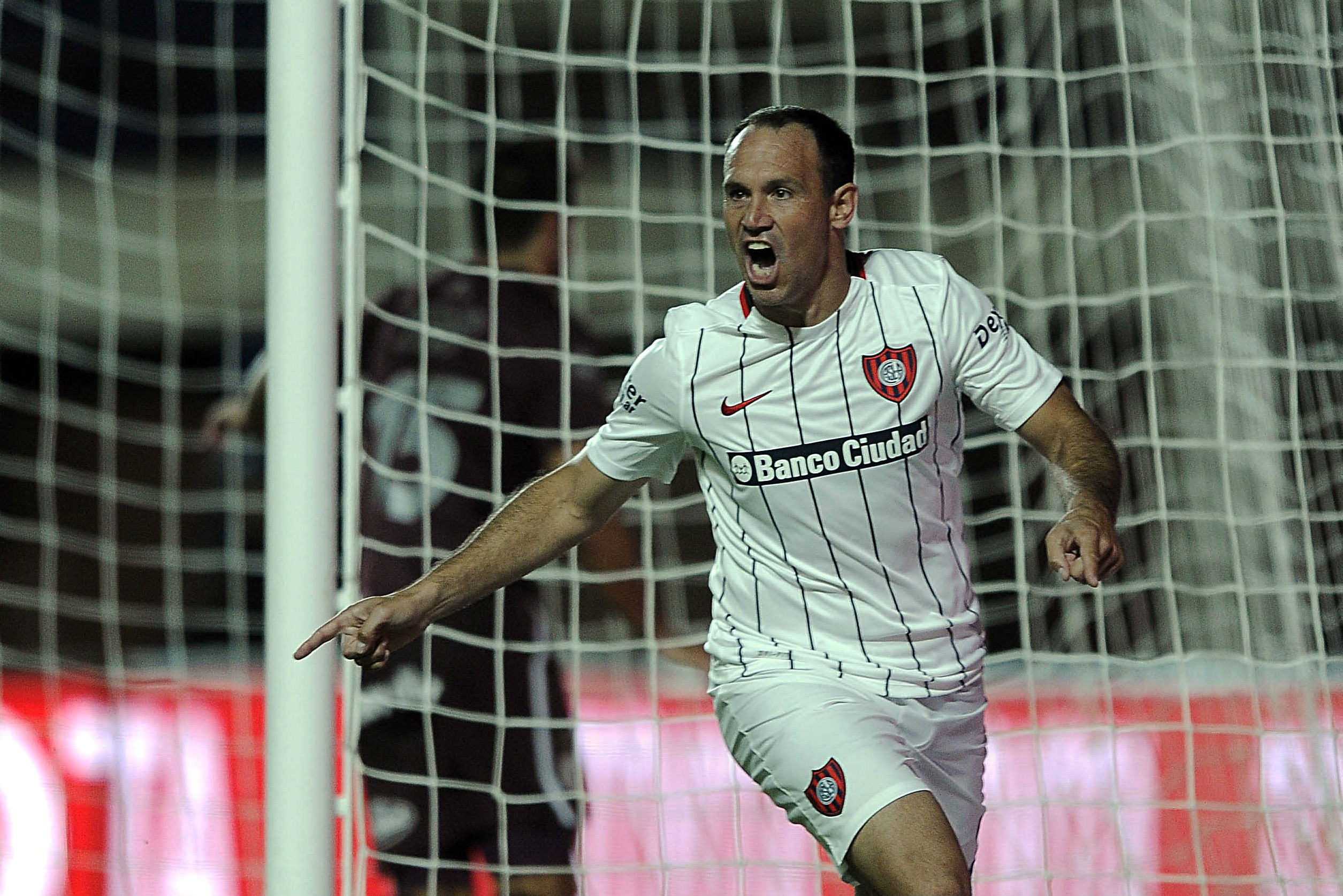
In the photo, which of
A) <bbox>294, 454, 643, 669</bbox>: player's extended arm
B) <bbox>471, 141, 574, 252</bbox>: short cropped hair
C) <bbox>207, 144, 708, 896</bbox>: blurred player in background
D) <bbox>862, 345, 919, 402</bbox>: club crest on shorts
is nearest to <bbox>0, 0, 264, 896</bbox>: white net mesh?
<bbox>207, 144, 708, 896</bbox>: blurred player in background

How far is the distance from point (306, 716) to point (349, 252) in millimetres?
907

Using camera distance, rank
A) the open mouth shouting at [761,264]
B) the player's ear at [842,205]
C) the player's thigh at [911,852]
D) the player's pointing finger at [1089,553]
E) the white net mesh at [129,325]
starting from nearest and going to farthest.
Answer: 1. the player's pointing finger at [1089,553]
2. the player's thigh at [911,852]
3. the open mouth shouting at [761,264]
4. the player's ear at [842,205]
5. the white net mesh at [129,325]

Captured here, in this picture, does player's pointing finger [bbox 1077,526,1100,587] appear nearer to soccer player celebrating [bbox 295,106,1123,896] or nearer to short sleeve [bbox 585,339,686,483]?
soccer player celebrating [bbox 295,106,1123,896]

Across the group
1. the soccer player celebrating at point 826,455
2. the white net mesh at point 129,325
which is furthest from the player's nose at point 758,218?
the white net mesh at point 129,325

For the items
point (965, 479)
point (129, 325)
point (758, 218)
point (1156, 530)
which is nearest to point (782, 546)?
point (758, 218)

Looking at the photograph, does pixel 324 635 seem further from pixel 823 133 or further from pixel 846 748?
pixel 823 133

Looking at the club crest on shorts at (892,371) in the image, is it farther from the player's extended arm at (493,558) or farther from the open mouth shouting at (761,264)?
the player's extended arm at (493,558)

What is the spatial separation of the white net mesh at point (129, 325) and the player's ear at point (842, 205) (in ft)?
12.8

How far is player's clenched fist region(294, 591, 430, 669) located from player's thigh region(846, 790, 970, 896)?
76 cm

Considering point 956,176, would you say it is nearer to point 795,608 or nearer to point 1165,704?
point 1165,704

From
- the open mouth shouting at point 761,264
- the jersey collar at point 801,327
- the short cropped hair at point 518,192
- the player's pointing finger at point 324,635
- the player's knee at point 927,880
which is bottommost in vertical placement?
the player's knee at point 927,880

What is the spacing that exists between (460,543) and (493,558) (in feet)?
3.47

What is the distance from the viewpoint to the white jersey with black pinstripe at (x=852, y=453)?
2.58 meters

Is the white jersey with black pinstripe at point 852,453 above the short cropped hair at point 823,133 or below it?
below
